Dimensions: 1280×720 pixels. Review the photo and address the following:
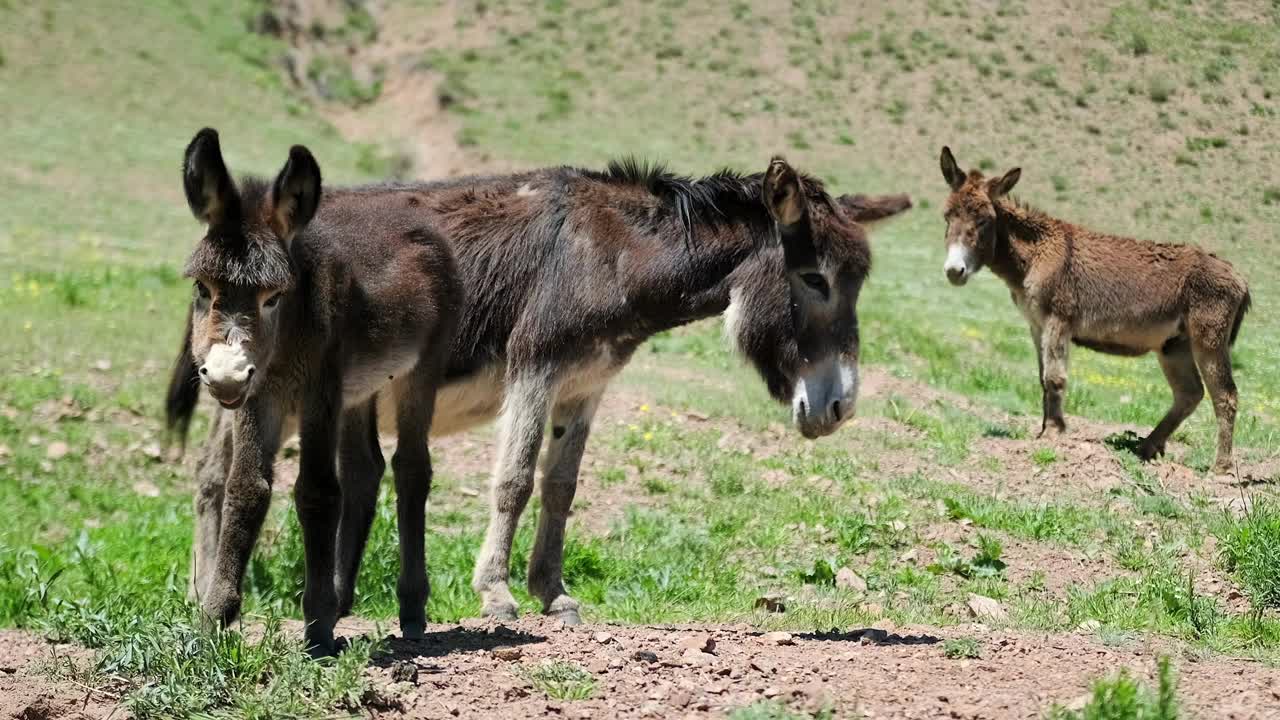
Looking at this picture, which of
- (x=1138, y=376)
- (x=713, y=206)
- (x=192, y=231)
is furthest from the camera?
(x=192, y=231)

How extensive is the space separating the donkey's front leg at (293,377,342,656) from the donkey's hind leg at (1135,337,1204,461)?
9.27m

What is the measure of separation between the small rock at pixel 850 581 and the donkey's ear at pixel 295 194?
14.3 feet

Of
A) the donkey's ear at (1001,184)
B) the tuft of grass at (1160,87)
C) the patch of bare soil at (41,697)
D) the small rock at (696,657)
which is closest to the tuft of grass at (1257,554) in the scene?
Result: the small rock at (696,657)

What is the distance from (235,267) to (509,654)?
1.88 m

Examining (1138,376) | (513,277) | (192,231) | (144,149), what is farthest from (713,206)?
(144,149)

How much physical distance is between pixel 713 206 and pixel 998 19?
30.5 metres

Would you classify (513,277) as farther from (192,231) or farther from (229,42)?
(229,42)

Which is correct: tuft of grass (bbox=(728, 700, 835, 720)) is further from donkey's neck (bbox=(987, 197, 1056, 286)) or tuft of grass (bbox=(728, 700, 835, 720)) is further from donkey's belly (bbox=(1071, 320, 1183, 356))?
donkey's neck (bbox=(987, 197, 1056, 286))

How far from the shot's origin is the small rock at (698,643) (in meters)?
5.88

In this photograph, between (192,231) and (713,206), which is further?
(192,231)

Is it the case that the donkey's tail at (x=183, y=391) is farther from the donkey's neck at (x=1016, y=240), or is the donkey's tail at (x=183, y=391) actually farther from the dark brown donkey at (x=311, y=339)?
the donkey's neck at (x=1016, y=240)

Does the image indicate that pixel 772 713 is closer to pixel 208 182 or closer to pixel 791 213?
pixel 208 182

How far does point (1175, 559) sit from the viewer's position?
8.83 m

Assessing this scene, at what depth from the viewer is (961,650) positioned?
5.88 m
